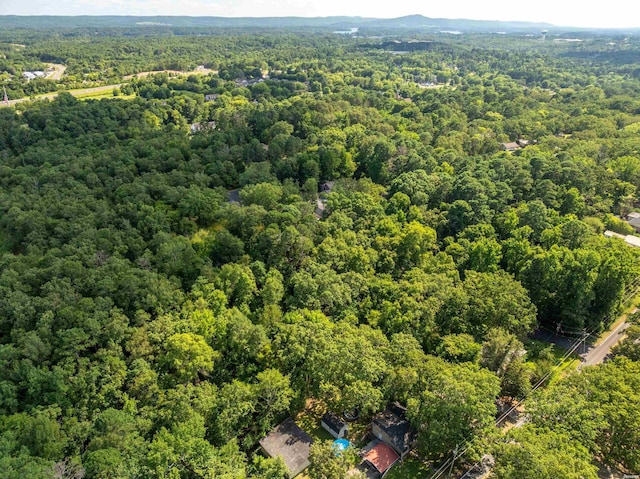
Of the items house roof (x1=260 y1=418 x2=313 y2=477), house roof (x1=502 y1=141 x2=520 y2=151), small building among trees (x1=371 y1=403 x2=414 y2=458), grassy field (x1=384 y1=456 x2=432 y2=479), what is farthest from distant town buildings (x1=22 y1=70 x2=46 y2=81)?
grassy field (x1=384 y1=456 x2=432 y2=479)

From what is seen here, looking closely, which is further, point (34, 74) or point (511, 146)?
point (34, 74)

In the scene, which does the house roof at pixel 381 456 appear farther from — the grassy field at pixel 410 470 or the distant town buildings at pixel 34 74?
the distant town buildings at pixel 34 74

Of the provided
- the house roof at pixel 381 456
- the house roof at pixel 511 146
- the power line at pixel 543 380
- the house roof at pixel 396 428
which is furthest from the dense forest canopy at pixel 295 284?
the house roof at pixel 381 456

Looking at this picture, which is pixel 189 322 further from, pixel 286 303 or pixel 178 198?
pixel 178 198

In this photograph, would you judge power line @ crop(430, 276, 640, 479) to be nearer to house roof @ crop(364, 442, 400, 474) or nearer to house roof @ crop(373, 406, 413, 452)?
house roof @ crop(373, 406, 413, 452)

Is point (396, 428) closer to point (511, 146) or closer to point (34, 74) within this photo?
point (511, 146)

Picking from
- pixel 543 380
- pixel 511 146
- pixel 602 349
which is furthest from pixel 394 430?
pixel 511 146
